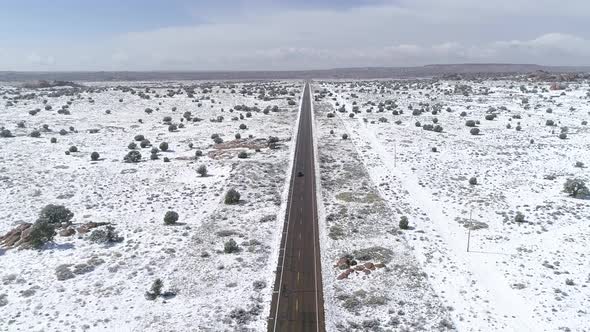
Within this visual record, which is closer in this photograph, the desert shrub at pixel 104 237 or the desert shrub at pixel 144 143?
the desert shrub at pixel 104 237

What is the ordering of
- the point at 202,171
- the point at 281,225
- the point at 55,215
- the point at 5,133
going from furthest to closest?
the point at 5,133, the point at 202,171, the point at 281,225, the point at 55,215

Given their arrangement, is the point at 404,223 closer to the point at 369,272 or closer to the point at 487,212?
the point at 369,272

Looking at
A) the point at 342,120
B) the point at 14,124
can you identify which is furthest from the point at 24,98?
the point at 342,120

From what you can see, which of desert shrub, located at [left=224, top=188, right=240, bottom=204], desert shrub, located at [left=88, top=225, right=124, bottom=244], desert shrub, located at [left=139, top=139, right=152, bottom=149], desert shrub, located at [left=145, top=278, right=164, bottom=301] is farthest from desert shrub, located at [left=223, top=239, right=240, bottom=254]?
desert shrub, located at [left=139, top=139, right=152, bottom=149]

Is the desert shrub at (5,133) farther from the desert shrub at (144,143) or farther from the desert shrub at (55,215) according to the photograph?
the desert shrub at (55,215)

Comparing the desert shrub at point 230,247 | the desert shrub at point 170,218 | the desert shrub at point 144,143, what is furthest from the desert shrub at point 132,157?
the desert shrub at point 230,247

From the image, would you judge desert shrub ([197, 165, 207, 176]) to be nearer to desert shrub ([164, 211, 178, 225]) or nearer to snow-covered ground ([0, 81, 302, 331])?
snow-covered ground ([0, 81, 302, 331])

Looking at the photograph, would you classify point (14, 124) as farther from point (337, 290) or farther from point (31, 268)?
point (337, 290)

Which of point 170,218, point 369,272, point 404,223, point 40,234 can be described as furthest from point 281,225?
point 40,234
